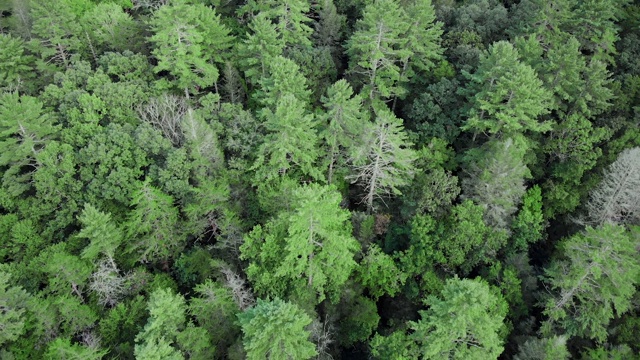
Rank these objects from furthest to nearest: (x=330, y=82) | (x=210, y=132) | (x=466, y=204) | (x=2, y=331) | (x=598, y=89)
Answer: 1. (x=330, y=82)
2. (x=598, y=89)
3. (x=210, y=132)
4. (x=466, y=204)
5. (x=2, y=331)

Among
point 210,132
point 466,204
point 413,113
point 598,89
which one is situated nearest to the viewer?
point 466,204

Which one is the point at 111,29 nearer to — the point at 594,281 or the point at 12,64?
the point at 12,64

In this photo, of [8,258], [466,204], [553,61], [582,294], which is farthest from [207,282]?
[553,61]

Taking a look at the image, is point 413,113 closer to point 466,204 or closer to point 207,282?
point 466,204

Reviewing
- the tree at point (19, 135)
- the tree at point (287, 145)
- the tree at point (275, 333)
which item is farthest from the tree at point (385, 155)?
the tree at point (19, 135)

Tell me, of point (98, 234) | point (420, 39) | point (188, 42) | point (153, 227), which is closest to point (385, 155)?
point (420, 39)

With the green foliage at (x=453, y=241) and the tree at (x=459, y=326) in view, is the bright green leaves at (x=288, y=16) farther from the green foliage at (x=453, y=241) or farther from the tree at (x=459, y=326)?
the tree at (x=459, y=326)
